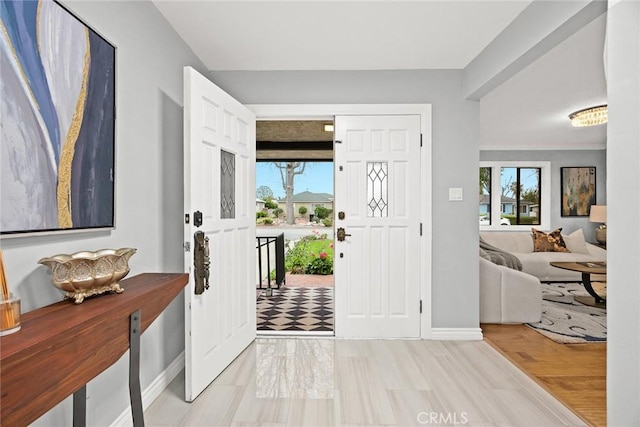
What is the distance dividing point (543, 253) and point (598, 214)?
1.42 meters

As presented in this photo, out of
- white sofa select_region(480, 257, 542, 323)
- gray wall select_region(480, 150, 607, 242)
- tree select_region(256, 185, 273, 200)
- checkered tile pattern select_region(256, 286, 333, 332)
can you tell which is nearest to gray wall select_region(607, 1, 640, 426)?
white sofa select_region(480, 257, 542, 323)

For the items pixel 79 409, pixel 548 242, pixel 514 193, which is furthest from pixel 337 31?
pixel 514 193

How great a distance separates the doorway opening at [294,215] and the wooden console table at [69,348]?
3.03 metres

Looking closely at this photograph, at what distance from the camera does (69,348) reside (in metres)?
1.03

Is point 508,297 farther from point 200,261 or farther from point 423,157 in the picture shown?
point 200,261

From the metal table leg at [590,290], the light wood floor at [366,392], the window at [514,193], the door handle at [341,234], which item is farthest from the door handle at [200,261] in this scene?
the window at [514,193]

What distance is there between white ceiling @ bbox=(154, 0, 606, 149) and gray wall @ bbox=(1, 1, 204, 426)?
0.33m

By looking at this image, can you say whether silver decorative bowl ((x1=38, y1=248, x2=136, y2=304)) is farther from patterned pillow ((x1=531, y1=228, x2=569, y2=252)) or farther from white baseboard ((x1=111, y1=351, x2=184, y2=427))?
patterned pillow ((x1=531, y1=228, x2=569, y2=252))

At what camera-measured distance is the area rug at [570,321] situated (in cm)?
321

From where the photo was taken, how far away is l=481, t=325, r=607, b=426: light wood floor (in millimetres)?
2107

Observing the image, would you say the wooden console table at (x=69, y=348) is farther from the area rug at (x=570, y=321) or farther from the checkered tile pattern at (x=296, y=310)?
the area rug at (x=570, y=321)

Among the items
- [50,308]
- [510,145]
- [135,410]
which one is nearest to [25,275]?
[50,308]

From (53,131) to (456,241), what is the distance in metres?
2.91

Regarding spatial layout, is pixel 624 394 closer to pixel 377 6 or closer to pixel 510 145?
pixel 377 6
